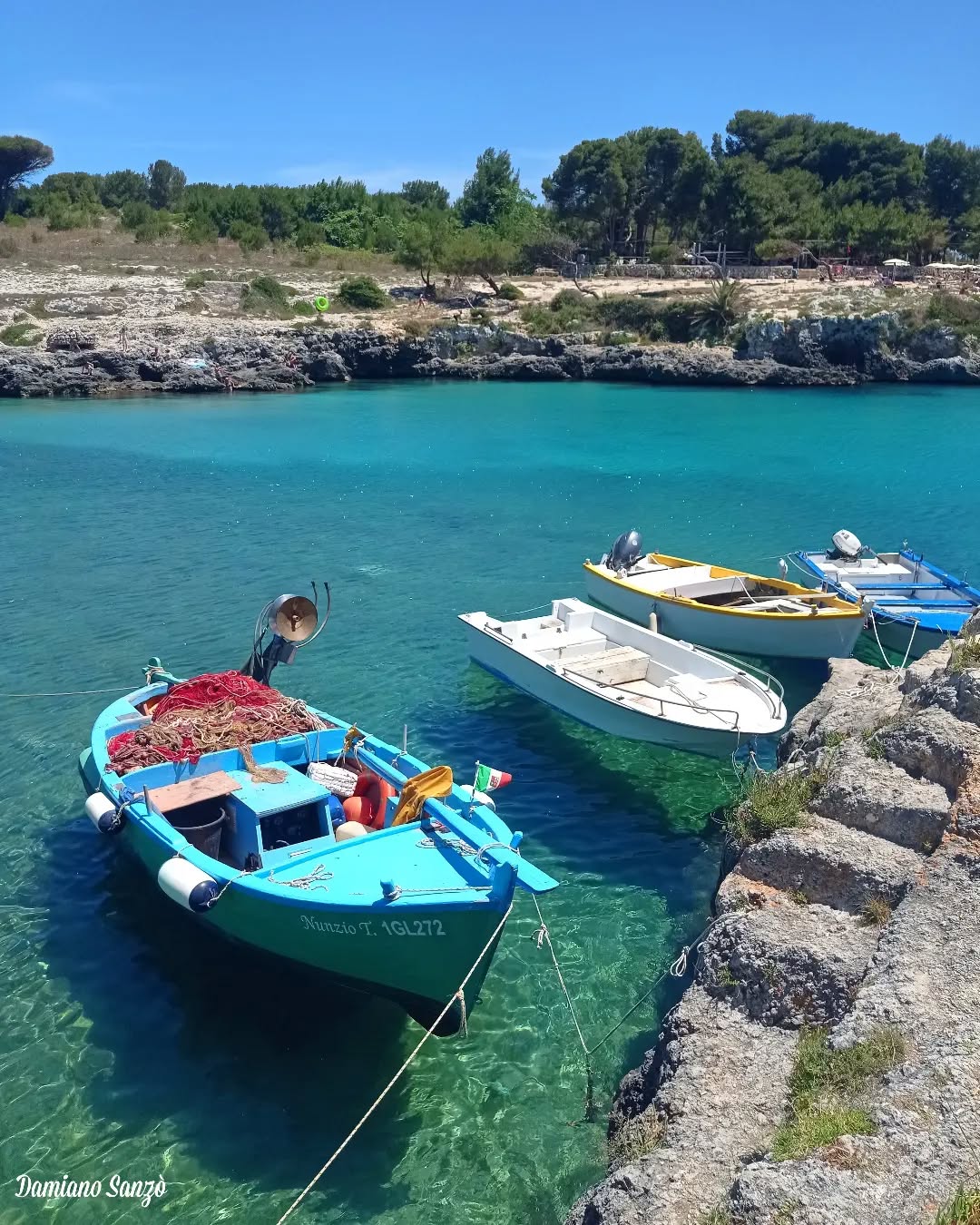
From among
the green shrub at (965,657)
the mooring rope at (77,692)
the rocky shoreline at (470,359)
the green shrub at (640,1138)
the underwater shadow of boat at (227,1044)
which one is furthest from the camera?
the rocky shoreline at (470,359)

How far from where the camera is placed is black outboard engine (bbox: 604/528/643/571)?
914 inches

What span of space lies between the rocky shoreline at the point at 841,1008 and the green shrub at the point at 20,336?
64.8m

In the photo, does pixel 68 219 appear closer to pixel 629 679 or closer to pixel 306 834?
pixel 629 679

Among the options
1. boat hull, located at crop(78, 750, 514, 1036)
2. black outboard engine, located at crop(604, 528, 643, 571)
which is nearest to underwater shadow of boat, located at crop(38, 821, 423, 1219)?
boat hull, located at crop(78, 750, 514, 1036)

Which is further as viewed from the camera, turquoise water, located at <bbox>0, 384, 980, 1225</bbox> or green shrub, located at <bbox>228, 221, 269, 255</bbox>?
green shrub, located at <bbox>228, 221, 269, 255</bbox>

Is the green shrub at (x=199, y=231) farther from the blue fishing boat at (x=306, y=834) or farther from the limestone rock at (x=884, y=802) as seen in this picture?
the limestone rock at (x=884, y=802)

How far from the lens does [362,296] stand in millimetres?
76875

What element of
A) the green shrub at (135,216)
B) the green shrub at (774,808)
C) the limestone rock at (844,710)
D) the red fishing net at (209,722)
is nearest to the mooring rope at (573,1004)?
the green shrub at (774,808)

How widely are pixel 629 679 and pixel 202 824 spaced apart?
331 inches

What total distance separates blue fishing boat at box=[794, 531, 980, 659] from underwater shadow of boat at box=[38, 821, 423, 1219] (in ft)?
42.7

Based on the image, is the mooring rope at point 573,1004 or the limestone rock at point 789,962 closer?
the limestone rock at point 789,962

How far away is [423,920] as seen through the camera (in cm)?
925

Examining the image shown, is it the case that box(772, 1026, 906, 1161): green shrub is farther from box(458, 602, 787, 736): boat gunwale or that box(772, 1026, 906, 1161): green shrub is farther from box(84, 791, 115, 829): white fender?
box(84, 791, 115, 829): white fender

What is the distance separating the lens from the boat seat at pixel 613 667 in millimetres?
17469
